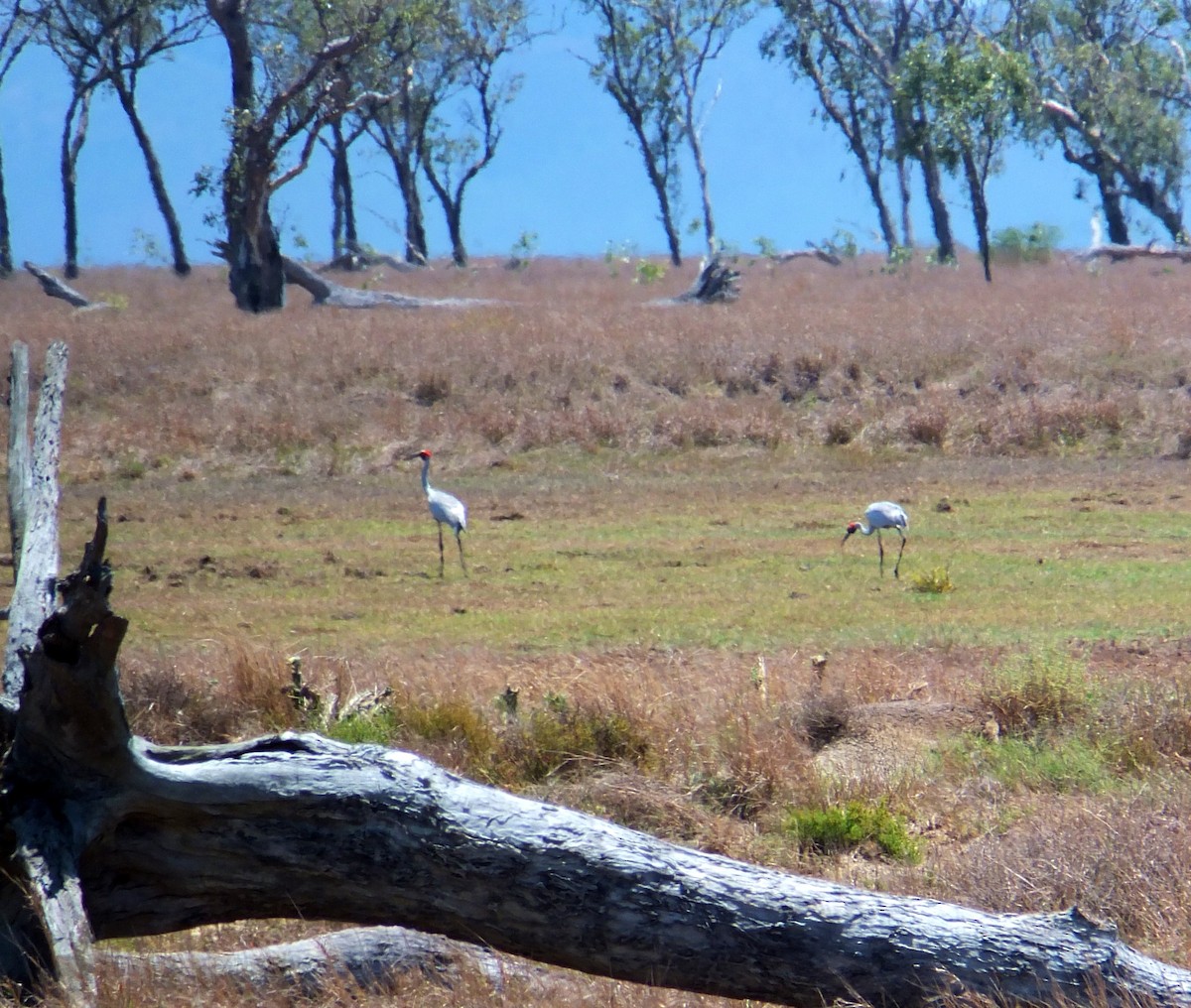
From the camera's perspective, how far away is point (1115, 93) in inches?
Result: 2185

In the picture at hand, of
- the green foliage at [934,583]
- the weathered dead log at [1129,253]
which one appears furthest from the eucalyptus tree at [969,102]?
the green foliage at [934,583]

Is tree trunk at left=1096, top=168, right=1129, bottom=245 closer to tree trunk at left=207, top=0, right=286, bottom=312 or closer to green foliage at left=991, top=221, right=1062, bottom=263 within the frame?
green foliage at left=991, top=221, right=1062, bottom=263

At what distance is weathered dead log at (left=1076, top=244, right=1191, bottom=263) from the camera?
172 ft

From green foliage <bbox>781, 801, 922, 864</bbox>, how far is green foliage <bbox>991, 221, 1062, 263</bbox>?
45.3 meters

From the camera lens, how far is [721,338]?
29453 millimetres

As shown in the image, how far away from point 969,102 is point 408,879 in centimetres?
4212

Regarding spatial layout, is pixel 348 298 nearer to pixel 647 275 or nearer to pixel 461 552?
pixel 647 275

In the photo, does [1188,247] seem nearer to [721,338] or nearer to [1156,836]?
[721,338]

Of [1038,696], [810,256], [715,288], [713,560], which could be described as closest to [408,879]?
[1038,696]

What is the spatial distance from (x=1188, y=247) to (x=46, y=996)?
5613cm

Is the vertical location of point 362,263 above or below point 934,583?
above

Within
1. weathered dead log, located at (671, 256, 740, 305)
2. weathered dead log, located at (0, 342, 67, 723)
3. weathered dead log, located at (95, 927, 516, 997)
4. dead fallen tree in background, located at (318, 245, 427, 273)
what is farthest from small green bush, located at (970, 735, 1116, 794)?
Result: dead fallen tree in background, located at (318, 245, 427, 273)

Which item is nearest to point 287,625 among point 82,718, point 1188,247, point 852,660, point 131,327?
point 852,660

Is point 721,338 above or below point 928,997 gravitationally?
above
